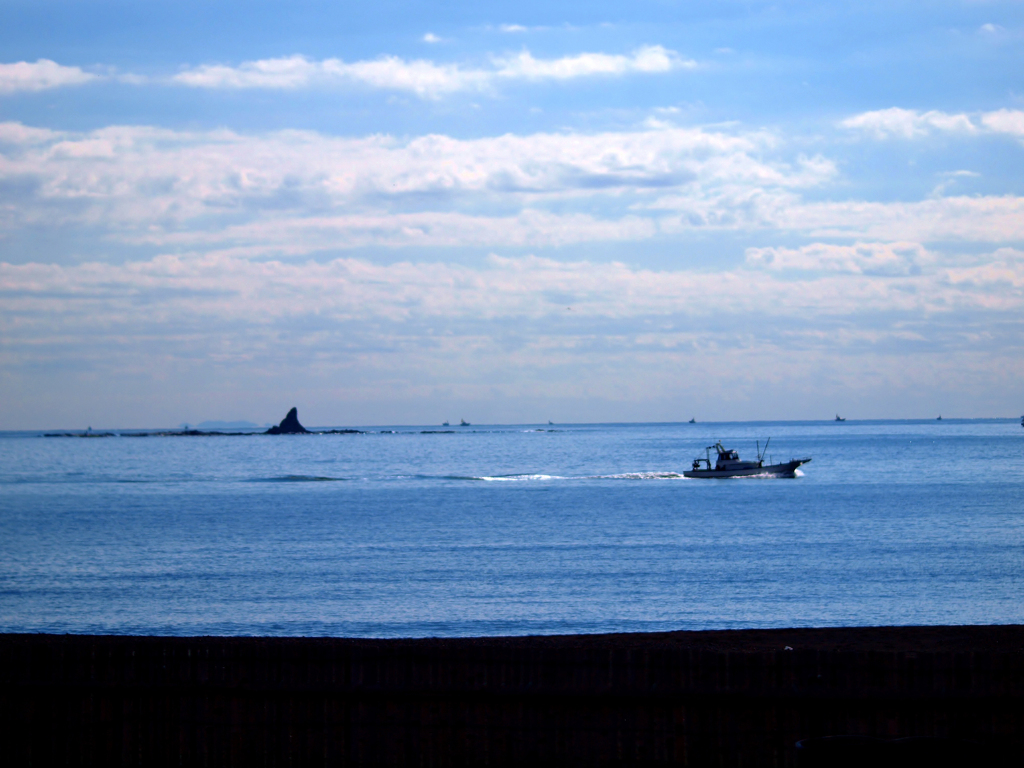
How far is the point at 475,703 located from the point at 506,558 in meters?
33.9

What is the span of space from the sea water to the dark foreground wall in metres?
16.5

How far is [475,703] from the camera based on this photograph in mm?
9273

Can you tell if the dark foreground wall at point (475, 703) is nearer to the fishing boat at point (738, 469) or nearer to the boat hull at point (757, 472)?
the fishing boat at point (738, 469)

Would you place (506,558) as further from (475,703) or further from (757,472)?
(757,472)

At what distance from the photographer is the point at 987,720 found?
881 centimetres

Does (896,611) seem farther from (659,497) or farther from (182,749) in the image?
(659,497)

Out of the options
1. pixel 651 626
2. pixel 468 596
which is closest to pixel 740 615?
pixel 651 626

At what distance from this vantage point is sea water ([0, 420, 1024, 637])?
94.4ft

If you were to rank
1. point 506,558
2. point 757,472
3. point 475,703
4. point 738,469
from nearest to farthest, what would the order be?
point 475,703 → point 506,558 → point 738,469 → point 757,472

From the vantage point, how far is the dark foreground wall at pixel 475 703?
8.91m

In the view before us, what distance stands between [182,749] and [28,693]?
1.54m

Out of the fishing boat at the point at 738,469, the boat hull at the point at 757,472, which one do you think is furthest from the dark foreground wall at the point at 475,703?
the boat hull at the point at 757,472

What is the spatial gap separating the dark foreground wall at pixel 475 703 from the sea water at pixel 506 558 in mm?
16473

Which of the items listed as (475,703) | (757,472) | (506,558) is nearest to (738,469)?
(757,472)
